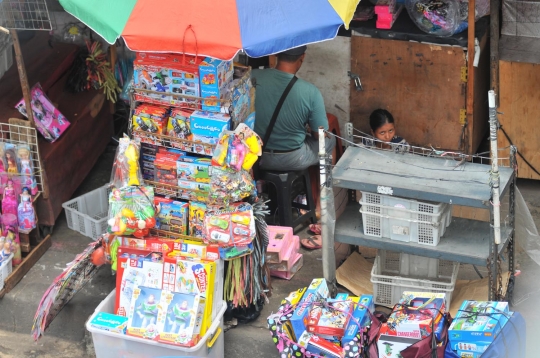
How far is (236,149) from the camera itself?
630 centimetres

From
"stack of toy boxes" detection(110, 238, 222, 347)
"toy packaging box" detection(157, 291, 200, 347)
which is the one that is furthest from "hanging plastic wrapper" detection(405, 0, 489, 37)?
"toy packaging box" detection(157, 291, 200, 347)

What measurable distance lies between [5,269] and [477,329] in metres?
3.85

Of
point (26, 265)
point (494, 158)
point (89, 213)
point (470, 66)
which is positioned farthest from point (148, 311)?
point (470, 66)

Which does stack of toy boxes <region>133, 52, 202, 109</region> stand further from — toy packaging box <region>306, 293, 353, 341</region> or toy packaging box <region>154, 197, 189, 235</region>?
toy packaging box <region>306, 293, 353, 341</region>

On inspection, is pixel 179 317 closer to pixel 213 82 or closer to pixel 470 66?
pixel 213 82

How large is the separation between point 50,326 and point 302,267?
6.88 feet

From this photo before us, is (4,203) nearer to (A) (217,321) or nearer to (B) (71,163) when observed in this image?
(B) (71,163)

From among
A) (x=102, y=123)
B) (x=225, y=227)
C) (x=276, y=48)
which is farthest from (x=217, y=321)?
(x=102, y=123)

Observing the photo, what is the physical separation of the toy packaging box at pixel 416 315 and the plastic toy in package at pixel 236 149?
1474 mm

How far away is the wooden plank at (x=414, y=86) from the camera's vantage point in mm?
7824

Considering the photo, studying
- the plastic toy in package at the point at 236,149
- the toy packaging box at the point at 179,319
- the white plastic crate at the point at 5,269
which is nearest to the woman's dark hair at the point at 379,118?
the plastic toy in package at the point at 236,149

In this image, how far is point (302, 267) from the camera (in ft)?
24.6

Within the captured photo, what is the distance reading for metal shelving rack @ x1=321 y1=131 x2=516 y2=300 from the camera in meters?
6.12

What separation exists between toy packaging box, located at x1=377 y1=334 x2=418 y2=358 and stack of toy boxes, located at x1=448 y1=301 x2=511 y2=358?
27cm
